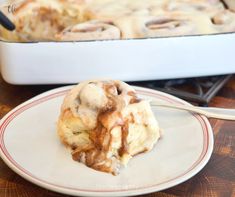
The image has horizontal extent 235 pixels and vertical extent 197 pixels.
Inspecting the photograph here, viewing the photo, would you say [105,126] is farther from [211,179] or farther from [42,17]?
[42,17]

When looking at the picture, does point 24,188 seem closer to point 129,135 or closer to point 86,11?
point 129,135

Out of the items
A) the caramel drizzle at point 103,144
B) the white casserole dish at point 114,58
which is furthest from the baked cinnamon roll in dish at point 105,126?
the white casserole dish at point 114,58

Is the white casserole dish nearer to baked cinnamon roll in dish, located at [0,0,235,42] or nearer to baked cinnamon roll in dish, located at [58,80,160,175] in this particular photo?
baked cinnamon roll in dish, located at [0,0,235,42]

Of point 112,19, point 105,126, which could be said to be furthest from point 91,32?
point 105,126

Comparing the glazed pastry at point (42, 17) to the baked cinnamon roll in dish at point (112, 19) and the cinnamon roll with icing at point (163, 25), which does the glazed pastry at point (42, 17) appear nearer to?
the baked cinnamon roll in dish at point (112, 19)

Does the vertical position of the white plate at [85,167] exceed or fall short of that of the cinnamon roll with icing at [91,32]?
it falls short

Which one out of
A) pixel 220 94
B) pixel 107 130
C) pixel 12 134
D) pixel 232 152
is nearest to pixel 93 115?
pixel 107 130
